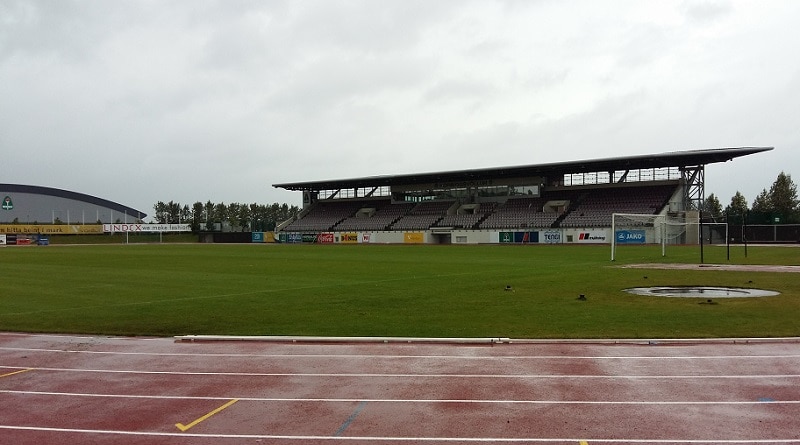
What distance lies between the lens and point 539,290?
863 inches

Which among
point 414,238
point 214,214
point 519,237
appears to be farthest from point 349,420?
point 214,214

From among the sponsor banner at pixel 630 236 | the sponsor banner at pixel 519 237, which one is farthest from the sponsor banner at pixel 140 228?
the sponsor banner at pixel 630 236

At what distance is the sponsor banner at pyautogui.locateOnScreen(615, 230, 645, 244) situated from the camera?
69.6 meters

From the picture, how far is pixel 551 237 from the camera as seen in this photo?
3012 inches

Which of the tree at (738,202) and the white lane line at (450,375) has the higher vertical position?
the tree at (738,202)

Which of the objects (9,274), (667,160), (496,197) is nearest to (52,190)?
(496,197)

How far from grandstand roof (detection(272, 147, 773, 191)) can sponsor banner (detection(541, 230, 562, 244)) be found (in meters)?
9.71

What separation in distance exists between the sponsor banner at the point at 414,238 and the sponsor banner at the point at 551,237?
62.5 feet

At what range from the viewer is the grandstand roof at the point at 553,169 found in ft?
225

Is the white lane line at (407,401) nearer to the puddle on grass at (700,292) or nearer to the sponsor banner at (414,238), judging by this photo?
the puddle on grass at (700,292)

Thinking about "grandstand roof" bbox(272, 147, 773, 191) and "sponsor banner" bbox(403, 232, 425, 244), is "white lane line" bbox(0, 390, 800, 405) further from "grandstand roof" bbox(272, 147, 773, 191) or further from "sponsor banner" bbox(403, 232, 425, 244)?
"sponsor banner" bbox(403, 232, 425, 244)

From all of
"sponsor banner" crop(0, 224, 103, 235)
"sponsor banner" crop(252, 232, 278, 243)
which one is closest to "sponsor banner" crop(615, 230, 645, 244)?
"sponsor banner" crop(252, 232, 278, 243)

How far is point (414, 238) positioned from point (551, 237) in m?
21.5

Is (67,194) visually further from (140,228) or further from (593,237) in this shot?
(593,237)
